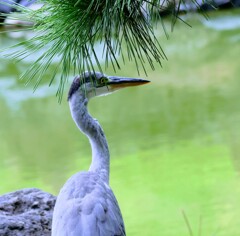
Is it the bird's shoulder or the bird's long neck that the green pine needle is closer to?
the bird's shoulder

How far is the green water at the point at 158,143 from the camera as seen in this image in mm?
2471

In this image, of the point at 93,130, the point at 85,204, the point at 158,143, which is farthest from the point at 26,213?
the point at 158,143

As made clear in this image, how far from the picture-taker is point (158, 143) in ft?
10.7

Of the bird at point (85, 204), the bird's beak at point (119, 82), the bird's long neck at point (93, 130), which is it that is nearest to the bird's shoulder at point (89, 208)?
the bird at point (85, 204)

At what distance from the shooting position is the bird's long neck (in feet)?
5.73

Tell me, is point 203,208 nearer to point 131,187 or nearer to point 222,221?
point 222,221

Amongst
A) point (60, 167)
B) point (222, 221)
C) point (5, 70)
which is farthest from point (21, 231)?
point (5, 70)

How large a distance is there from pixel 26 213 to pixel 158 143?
1750 millimetres

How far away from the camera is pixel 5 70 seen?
5.57 metres

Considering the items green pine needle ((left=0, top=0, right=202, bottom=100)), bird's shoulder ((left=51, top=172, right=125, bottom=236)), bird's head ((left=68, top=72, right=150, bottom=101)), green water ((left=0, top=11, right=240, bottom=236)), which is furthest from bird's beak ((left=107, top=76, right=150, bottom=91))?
green pine needle ((left=0, top=0, right=202, bottom=100))

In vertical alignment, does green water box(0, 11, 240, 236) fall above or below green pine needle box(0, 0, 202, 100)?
below

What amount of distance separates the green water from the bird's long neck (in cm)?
34

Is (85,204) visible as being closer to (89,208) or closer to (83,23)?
(89,208)

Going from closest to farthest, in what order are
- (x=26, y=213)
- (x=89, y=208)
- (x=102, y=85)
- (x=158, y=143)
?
(x=89, y=208)
(x=26, y=213)
(x=102, y=85)
(x=158, y=143)
